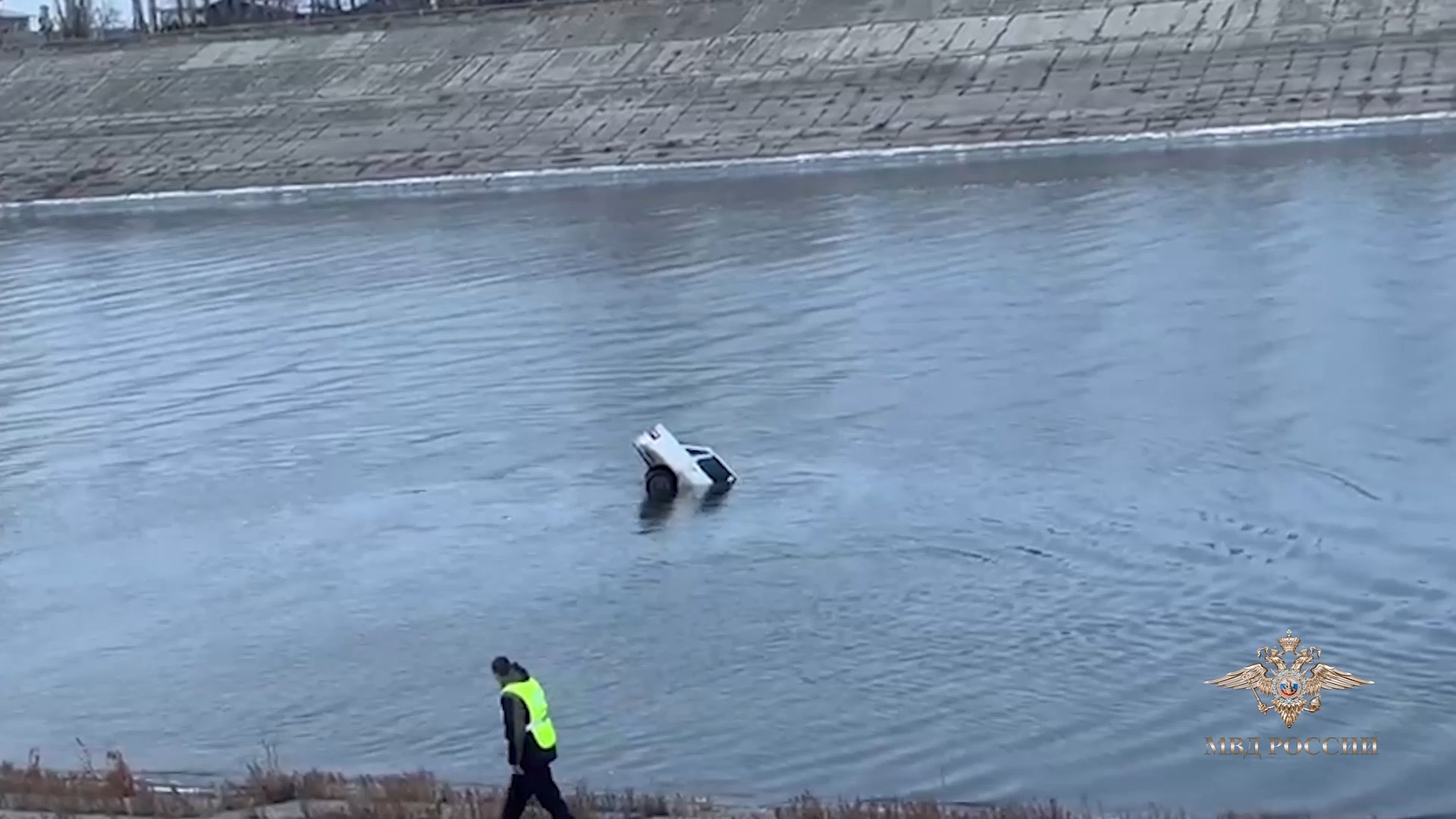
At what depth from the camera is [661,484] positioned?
65.2ft

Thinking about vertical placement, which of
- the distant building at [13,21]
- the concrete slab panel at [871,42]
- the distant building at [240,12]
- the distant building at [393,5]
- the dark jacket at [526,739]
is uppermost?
the dark jacket at [526,739]

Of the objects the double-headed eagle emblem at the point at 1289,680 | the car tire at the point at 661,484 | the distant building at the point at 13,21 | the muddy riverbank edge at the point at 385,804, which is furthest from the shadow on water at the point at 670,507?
the distant building at the point at 13,21

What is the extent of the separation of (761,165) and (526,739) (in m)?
39.1

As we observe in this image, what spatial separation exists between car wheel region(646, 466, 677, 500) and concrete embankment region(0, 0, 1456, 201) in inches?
1151

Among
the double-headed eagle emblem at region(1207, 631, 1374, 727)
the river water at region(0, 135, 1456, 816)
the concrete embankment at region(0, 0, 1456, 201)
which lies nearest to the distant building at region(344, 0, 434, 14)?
the concrete embankment at region(0, 0, 1456, 201)

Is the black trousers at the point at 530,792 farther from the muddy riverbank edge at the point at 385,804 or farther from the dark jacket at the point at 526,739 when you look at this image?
the muddy riverbank edge at the point at 385,804

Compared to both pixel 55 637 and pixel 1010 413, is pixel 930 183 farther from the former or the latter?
pixel 55 637

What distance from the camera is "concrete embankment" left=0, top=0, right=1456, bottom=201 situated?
4878cm

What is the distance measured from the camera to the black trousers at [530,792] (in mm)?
10406

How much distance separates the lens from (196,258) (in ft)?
141

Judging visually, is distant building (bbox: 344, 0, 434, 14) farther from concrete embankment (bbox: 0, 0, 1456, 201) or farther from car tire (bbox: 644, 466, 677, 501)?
car tire (bbox: 644, 466, 677, 501)

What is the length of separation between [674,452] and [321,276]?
1994cm

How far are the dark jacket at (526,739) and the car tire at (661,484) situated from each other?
9152 millimetres

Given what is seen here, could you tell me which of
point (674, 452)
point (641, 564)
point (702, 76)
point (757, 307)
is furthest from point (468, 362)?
point (702, 76)
